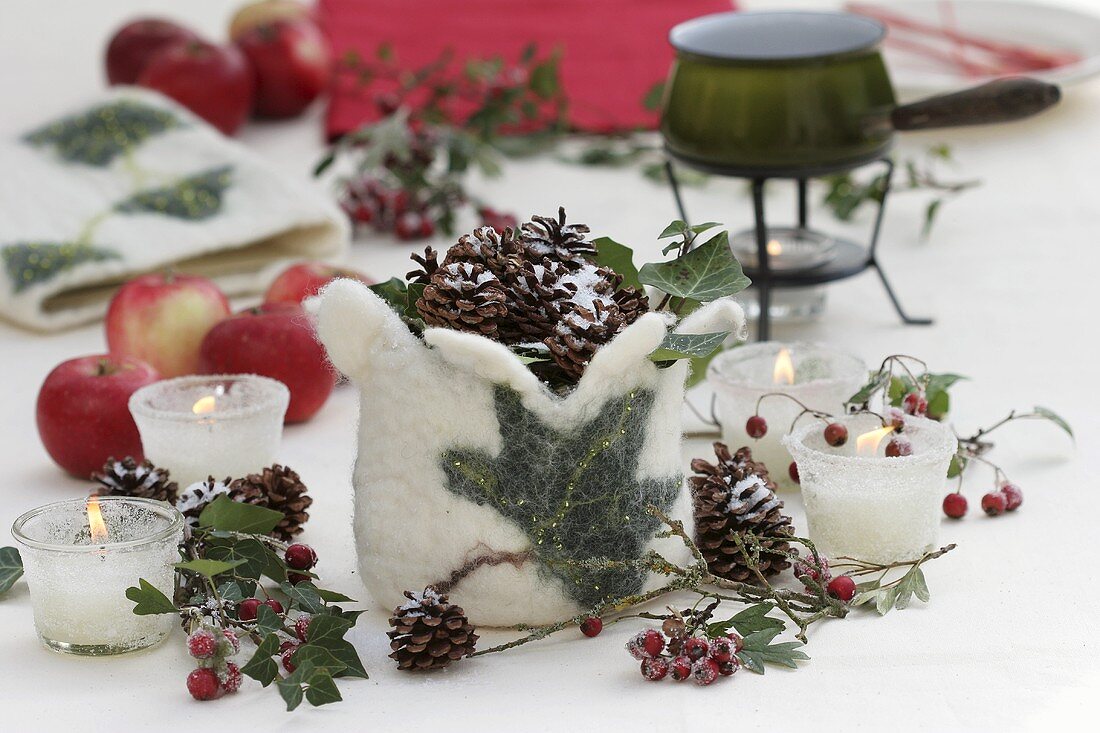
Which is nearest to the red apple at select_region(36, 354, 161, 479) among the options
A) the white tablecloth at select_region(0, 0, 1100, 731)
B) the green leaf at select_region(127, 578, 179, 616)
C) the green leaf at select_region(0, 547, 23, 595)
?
the white tablecloth at select_region(0, 0, 1100, 731)

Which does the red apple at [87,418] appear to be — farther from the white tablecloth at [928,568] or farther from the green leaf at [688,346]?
the green leaf at [688,346]

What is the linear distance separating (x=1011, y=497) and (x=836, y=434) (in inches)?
4.7

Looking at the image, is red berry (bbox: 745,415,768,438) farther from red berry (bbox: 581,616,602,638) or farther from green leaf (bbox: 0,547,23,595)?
green leaf (bbox: 0,547,23,595)

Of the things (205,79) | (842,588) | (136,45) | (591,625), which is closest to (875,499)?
(842,588)

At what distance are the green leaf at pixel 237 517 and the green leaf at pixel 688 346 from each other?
0.20m

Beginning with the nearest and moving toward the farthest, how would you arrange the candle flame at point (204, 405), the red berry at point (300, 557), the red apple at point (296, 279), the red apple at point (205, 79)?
the red berry at point (300, 557)
the candle flame at point (204, 405)
the red apple at point (296, 279)
the red apple at point (205, 79)

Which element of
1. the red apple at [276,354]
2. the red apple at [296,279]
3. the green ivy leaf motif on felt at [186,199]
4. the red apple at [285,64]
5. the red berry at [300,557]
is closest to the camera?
the red berry at [300,557]

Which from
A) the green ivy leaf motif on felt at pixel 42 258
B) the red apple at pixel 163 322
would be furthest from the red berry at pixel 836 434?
the green ivy leaf motif on felt at pixel 42 258

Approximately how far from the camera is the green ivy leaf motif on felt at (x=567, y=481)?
604 mm

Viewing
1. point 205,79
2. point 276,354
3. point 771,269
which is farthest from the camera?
point 205,79

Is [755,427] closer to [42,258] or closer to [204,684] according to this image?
[204,684]

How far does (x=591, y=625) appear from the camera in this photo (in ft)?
2.05

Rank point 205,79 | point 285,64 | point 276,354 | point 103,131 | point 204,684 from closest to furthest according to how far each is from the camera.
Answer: point 204,684 → point 276,354 → point 103,131 → point 205,79 → point 285,64

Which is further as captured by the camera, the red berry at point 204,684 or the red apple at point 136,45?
the red apple at point 136,45
